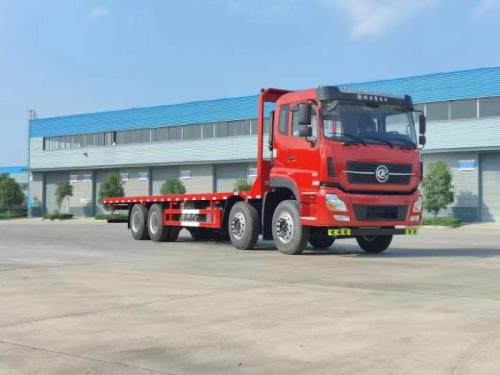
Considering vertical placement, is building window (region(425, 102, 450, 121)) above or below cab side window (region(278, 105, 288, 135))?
above

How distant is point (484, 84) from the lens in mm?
40469

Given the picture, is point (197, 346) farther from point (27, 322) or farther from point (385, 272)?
point (385, 272)

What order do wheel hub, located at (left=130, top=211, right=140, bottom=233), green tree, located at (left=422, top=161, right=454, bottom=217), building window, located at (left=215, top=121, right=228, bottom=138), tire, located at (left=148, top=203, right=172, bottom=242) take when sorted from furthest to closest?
1. building window, located at (left=215, top=121, right=228, bottom=138)
2. green tree, located at (left=422, top=161, right=454, bottom=217)
3. wheel hub, located at (left=130, top=211, right=140, bottom=233)
4. tire, located at (left=148, top=203, right=172, bottom=242)

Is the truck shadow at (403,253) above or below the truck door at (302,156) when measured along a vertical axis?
below

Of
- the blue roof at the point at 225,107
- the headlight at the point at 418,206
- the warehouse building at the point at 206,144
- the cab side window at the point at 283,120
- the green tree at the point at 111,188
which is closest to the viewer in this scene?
the headlight at the point at 418,206

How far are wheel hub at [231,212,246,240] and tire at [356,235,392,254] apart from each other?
9.12ft

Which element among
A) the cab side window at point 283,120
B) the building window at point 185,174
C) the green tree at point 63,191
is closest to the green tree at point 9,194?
the green tree at point 63,191

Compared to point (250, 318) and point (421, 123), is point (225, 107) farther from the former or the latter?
point (250, 318)

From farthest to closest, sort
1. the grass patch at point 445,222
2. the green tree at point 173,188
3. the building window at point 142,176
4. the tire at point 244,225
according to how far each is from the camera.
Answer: the building window at point 142,176 → the green tree at point 173,188 → the grass patch at point 445,222 → the tire at point 244,225

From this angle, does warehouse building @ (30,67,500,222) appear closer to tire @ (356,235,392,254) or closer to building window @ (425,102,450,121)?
building window @ (425,102,450,121)

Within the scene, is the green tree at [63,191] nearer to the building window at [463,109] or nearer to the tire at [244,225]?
the building window at [463,109]

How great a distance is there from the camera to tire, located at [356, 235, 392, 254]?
15.6 metres

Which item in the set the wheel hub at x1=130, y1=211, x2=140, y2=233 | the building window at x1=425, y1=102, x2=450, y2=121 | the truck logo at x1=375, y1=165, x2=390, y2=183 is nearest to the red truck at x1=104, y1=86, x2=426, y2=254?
the truck logo at x1=375, y1=165, x2=390, y2=183

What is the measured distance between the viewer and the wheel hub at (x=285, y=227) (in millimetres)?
14102
